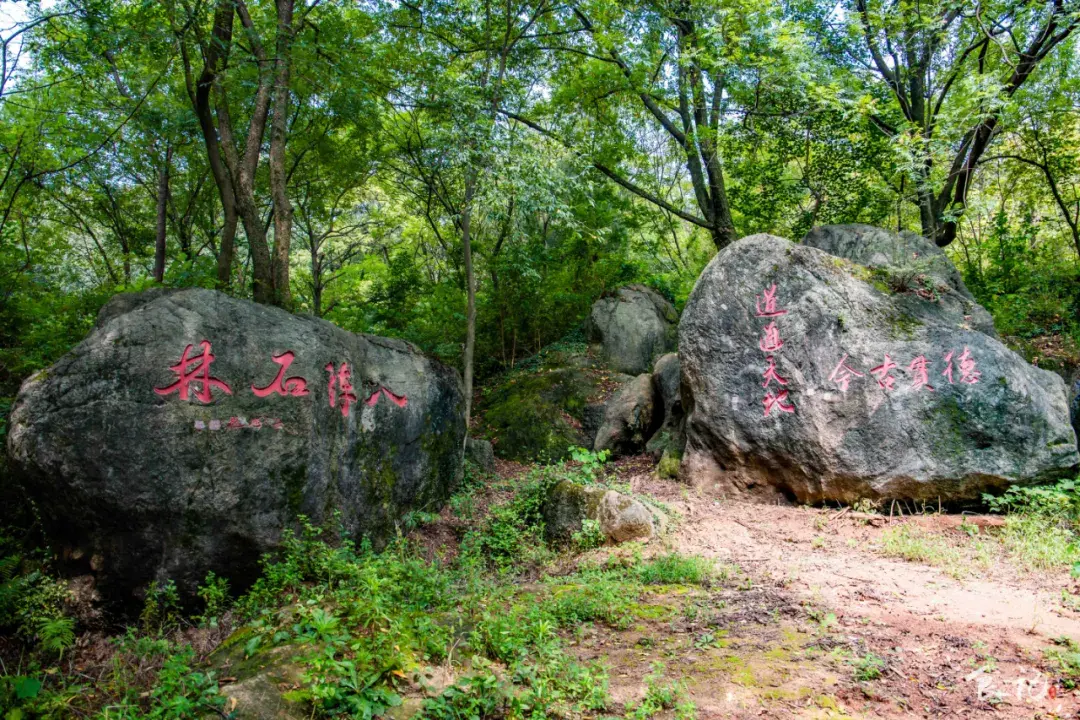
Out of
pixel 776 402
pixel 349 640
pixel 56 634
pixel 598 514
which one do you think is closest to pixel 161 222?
pixel 56 634

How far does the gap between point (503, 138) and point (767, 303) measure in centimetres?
436

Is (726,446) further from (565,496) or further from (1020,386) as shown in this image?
(1020,386)

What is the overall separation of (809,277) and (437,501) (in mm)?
5537

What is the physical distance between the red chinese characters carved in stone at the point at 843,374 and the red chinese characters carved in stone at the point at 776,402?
1.92 ft

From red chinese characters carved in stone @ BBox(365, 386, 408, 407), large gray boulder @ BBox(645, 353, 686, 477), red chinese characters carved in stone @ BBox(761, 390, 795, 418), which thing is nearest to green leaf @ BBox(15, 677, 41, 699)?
red chinese characters carved in stone @ BBox(365, 386, 408, 407)

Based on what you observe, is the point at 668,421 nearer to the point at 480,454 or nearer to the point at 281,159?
the point at 480,454

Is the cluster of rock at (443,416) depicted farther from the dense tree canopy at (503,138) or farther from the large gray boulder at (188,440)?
the dense tree canopy at (503,138)

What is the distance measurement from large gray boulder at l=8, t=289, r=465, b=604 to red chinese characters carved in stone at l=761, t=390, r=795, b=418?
16.0ft

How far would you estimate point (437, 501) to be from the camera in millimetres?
7566

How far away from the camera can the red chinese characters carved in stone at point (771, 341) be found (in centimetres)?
791

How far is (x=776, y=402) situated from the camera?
772 cm

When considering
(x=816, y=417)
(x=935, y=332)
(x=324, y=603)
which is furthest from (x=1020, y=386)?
(x=324, y=603)

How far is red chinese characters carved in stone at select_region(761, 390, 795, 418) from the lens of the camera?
7668mm

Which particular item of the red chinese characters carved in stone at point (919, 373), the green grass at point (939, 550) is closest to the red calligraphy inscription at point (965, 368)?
the red chinese characters carved in stone at point (919, 373)
